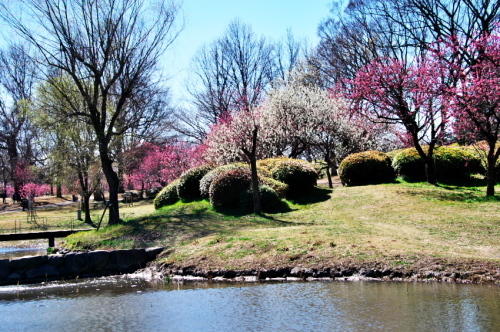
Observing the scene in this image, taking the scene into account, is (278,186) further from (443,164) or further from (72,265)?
(72,265)

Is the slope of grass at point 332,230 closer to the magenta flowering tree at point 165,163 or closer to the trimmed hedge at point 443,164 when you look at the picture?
the trimmed hedge at point 443,164

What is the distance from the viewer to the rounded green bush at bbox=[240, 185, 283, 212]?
18.8 meters

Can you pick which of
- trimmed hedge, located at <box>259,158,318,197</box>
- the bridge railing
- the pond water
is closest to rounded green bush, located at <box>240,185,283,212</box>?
trimmed hedge, located at <box>259,158,318,197</box>

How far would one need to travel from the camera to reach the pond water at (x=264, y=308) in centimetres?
698

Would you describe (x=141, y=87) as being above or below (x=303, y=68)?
below

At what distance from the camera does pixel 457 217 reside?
47.2ft

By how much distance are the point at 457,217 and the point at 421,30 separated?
15014mm

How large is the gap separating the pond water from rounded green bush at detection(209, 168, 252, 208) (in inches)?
354

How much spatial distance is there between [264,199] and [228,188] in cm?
162

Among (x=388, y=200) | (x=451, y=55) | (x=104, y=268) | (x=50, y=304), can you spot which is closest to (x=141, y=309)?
(x=50, y=304)

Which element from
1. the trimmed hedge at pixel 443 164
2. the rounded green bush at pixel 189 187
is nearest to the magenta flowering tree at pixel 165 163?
the rounded green bush at pixel 189 187

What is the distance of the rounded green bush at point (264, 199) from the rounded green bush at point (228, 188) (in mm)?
353

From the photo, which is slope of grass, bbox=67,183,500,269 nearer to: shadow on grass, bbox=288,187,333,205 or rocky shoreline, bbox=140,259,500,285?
shadow on grass, bbox=288,187,333,205

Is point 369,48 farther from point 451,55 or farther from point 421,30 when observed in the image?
point 451,55
